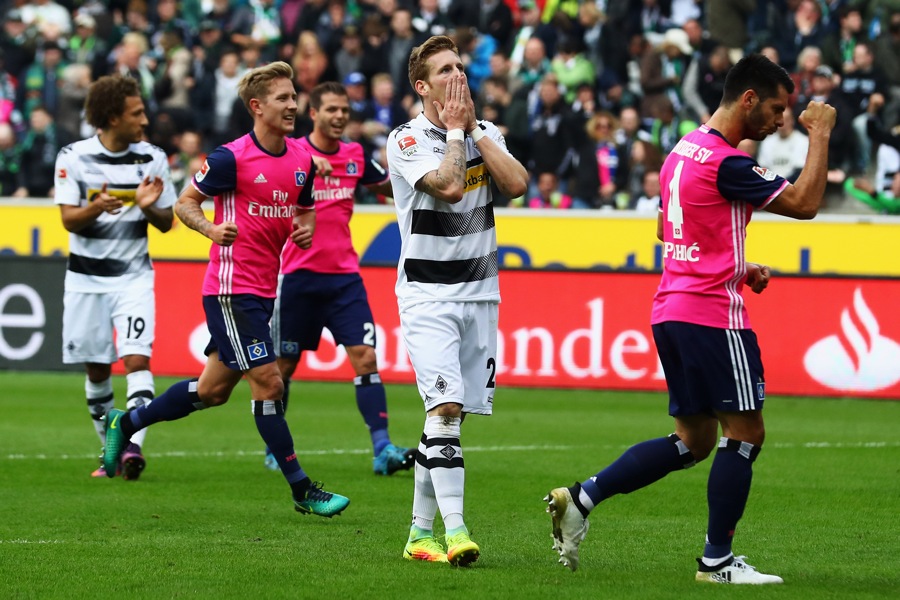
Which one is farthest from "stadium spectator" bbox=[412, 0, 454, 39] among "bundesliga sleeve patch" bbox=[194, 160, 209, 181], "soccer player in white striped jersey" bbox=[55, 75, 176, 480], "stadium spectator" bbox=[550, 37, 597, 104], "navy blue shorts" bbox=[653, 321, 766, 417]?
"navy blue shorts" bbox=[653, 321, 766, 417]

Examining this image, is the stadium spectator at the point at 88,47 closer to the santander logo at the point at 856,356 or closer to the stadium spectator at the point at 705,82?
the stadium spectator at the point at 705,82

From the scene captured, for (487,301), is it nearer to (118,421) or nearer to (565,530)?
(565,530)

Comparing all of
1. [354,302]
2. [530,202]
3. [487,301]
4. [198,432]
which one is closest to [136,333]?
[354,302]

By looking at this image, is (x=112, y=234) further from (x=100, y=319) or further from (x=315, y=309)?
(x=315, y=309)

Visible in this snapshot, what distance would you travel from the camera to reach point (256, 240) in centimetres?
862

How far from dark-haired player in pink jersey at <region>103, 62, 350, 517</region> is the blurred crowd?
939 cm

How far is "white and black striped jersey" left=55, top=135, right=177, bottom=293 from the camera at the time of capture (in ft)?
33.1

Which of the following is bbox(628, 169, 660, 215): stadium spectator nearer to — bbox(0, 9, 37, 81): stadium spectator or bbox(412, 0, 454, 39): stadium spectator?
bbox(412, 0, 454, 39): stadium spectator

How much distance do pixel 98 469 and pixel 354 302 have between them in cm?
209

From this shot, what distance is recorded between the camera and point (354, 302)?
1073 centimetres

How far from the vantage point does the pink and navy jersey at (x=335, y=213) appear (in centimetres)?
1075

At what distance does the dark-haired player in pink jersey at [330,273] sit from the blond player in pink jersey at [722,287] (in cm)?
423

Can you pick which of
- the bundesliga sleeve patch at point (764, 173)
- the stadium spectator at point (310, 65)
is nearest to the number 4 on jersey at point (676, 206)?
the bundesliga sleeve patch at point (764, 173)

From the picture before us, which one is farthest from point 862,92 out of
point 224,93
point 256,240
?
point 256,240
